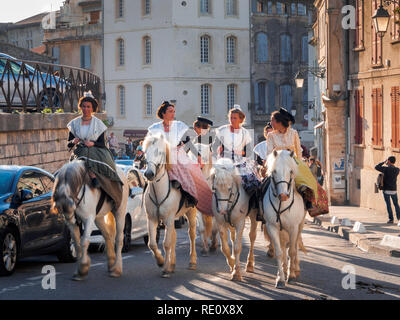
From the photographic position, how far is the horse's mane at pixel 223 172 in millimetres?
12586

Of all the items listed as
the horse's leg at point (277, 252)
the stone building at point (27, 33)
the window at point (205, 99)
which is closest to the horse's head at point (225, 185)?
the horse's leg at point (277, 252)

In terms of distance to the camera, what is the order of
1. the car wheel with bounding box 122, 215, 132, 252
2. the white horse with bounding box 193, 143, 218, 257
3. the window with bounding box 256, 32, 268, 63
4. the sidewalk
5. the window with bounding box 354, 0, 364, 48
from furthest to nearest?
the window with bounding box 256, 32, 268, 63 → the window with bounding box 354, 0, 364, 48 → the sidewalk → the car wheel with bounding box 122, 215, 132, 252 → the white horse with bounding box 193, 143, 218, 257

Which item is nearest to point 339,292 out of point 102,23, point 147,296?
point 147,296

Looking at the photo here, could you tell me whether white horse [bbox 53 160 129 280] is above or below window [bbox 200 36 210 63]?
below

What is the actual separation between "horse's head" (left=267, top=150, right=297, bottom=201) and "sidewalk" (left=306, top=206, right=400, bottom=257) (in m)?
5.71

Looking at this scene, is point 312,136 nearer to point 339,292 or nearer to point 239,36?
point 239,36

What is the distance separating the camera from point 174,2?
63625 mm

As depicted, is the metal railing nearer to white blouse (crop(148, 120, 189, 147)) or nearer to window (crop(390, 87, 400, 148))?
white blouse (crop(148, 120, 189, 147))

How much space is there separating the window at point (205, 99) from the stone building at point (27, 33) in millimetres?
25960

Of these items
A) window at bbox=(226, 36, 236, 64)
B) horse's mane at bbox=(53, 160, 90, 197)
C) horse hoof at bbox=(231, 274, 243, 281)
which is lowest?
horse hoof at bbox=(231, 274, 243, 281)

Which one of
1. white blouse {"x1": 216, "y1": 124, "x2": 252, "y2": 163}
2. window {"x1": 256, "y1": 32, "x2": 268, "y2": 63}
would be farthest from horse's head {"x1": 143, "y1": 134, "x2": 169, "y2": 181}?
window {"x1": 256, "y1": 32, "x2": 268, "y2": 63}

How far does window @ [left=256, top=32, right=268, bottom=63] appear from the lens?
223 ft

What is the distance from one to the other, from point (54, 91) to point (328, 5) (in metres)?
13.4

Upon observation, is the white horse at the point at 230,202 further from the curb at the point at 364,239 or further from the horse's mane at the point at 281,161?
the curb at the point at 364,239
